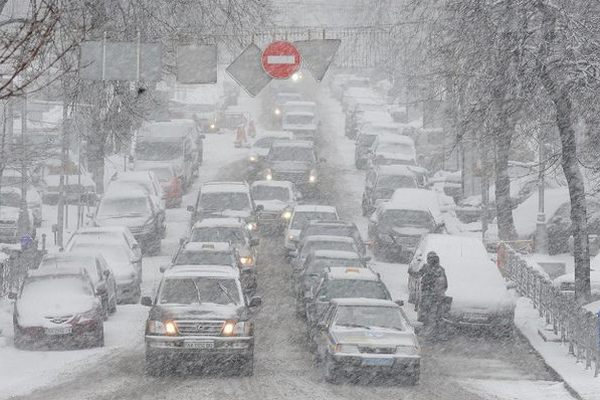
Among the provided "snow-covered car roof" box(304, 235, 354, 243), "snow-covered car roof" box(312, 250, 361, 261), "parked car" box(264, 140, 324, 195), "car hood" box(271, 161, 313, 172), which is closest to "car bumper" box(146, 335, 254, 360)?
"snow-covered car roof" box(312, 250, 361, 261)

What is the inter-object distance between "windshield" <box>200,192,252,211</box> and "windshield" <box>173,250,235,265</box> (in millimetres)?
10324

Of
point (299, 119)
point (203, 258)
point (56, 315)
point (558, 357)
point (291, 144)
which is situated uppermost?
point (299, 119)

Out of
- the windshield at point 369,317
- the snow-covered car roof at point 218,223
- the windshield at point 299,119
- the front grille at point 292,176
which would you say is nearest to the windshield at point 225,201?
the snow-covered car roof at point 218,223

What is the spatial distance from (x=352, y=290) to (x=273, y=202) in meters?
17.8

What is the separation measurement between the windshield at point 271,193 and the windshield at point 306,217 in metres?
4.54

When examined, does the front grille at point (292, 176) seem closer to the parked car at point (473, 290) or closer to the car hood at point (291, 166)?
the car hood at point (291, 166)

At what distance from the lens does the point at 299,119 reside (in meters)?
67.1

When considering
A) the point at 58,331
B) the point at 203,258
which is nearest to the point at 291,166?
the point at 203,258

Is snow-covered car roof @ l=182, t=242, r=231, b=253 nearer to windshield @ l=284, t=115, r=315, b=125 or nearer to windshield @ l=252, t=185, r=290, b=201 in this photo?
windshield @ l=252, t=185, r=290, b=201

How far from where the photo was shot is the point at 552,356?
24828 millimetres

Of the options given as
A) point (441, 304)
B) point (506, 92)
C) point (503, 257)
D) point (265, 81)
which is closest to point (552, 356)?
point (441, 304)

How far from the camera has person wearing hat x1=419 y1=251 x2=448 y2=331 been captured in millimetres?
27203

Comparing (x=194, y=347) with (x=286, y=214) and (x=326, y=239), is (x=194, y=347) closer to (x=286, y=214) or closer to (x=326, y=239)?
(x=326, y=239)

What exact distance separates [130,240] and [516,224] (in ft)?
40.7
